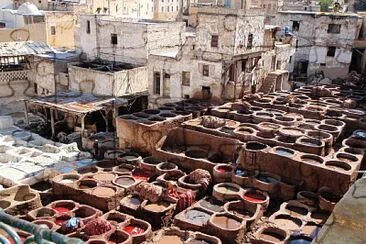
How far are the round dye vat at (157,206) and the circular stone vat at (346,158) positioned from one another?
23.8 ft

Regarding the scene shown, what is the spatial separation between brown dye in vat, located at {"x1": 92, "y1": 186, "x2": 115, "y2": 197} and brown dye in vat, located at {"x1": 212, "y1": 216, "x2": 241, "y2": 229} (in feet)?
13.8

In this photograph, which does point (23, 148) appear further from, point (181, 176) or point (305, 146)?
point (305, 146)

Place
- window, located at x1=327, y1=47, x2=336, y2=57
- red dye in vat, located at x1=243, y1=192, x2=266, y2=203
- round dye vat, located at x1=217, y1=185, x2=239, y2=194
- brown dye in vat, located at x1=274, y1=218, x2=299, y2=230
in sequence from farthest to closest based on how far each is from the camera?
window, located at x1=327, y1=47, x2=336, y2=57 → round dye vat, located at x1=217, y1=185, x2=239, y2=194 → red dye in vat, located at x1=243, y1=192, x2=266, y2=203 → brown dye in vat, located at x1=274, y1=218, x2=299, y2=230

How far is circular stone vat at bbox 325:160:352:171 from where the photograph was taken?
15584mm

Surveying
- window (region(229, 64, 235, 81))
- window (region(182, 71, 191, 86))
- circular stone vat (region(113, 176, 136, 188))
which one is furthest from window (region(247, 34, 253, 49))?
circular stone vat (region(113, 176, 136, 188))

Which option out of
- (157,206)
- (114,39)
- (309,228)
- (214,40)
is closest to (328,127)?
(309,228)

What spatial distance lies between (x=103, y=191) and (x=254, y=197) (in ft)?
19.0

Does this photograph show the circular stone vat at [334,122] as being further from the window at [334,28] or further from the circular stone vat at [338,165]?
the window at [334,28]

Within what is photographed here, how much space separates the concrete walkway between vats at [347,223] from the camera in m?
3.06

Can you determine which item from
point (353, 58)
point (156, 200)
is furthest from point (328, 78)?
point (156, 200)

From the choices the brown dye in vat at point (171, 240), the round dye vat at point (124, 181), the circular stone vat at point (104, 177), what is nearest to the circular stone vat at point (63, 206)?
Answer: the circular stone vat at point (104, 177)

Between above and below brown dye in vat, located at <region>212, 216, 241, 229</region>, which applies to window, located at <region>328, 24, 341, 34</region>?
above

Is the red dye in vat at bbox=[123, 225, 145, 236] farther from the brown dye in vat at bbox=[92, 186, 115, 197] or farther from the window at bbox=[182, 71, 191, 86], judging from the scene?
the window at bbox=[182, 71, 191, 86]

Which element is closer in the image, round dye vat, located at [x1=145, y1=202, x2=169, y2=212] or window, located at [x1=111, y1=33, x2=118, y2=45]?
round dye vat, located at [x1=145, y1=202, x2=169, y2=212]
